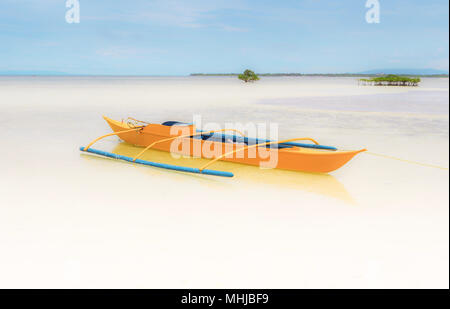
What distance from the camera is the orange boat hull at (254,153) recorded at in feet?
17.5

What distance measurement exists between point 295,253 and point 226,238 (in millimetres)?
739

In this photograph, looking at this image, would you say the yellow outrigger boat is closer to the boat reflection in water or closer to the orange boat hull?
the orange boat hull

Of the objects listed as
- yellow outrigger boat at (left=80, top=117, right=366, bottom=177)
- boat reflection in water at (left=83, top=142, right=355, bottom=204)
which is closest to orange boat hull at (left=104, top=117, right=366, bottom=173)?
yellow outrigger boat at (left=80, top=117, right=366, bottom=177)

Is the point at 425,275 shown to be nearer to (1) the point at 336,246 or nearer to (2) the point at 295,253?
(1) the point at 336,246

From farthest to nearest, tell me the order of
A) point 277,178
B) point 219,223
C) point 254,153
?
point 254,153 < point 277,178 < point 219,223

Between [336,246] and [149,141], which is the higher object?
[149,141]

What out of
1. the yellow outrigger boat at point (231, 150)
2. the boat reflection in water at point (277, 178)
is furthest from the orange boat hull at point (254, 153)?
the boat reflection in water at point (277, 178)

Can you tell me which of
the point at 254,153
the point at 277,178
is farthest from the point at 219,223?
the point at 254,153

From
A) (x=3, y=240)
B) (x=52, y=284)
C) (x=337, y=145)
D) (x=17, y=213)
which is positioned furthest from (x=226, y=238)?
(x=337, y=145)

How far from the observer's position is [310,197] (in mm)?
4680

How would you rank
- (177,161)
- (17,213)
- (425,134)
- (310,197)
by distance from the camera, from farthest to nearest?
(425,134) < (177,161) < (310,197) < (17,213)

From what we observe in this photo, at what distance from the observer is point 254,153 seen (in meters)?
5.80

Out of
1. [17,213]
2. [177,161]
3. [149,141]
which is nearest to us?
[17,213]

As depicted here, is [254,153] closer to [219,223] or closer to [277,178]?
[277,178]
